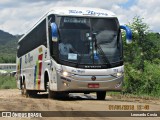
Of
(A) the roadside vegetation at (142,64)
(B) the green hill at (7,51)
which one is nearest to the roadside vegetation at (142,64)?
(A) the roadside vegetation at (142,64)

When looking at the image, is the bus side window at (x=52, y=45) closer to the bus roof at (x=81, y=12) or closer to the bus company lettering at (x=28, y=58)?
the bus roof at (x=81, y=12)

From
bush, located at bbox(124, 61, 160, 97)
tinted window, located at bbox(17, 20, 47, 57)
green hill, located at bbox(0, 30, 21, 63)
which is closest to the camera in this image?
tinted window, located at bbox(17, 20, 47, 57)

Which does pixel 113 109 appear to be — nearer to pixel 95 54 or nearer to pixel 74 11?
pixel 95 54

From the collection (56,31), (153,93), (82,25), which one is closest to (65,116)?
(56,31)

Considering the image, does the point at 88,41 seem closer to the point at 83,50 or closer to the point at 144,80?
the point at 83,50

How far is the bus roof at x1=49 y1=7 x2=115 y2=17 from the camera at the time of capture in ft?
57.0

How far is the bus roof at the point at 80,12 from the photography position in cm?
1738

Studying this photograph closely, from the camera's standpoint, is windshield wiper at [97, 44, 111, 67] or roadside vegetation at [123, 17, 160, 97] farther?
roadside vegetation at [123, 17, 160, 97]

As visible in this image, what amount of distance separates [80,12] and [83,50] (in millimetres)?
1803

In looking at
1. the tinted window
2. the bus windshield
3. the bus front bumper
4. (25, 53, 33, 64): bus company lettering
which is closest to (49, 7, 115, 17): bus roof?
the bus windshield

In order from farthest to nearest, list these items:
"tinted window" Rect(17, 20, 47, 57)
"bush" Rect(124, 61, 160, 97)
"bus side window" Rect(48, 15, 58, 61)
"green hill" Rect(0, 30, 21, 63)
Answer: "green hill" Rect(0, 30, 21, 63) < "bush" Rect(124, 61, 160, 97) < "tinted window" Rect(17, 20, 47, 57) < "bus side window" Rect(48, 15, 58, 61)

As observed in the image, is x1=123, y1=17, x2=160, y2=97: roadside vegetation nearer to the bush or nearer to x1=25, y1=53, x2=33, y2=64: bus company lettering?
the bush

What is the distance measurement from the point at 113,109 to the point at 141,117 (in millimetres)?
1915

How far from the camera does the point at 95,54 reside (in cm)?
1681
